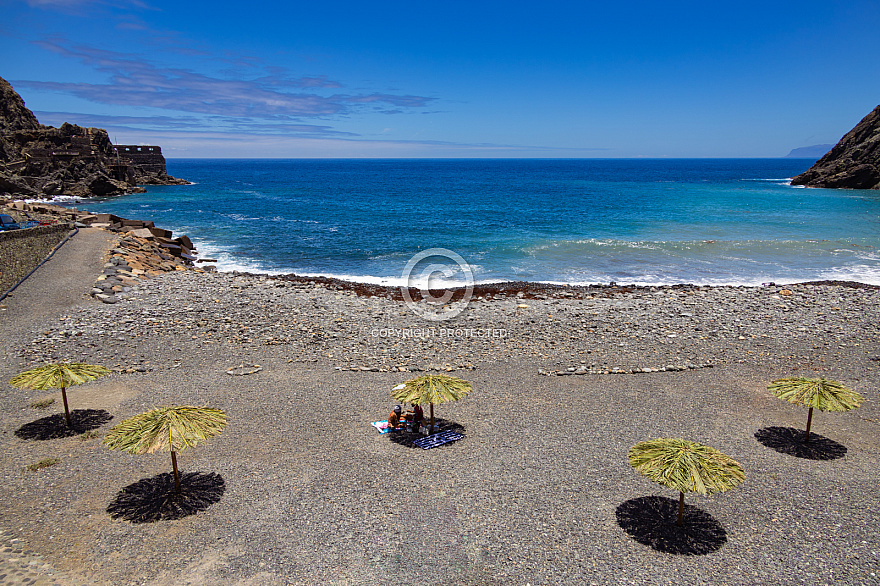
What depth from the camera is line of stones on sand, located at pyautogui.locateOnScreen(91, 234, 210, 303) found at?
21672 millimetres

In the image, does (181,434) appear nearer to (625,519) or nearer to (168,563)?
(168,563)

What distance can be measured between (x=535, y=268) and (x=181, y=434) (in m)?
26.5

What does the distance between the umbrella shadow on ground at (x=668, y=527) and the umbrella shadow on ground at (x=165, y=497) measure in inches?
297

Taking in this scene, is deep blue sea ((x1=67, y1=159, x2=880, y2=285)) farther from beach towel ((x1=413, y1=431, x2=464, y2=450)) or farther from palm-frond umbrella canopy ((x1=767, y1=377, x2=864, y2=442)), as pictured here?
palm-frond umbrella canopy ((x1=767, y1=377, x2=864, y2=442))

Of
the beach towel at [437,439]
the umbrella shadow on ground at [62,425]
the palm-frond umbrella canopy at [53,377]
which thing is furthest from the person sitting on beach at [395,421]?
the umbrella shadow on ground at [62,425]

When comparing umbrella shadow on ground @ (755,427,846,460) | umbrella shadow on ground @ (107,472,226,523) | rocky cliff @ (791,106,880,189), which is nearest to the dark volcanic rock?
umbrella shadow on ground @ (107,472,226,523)

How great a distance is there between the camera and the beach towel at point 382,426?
11.9 meters

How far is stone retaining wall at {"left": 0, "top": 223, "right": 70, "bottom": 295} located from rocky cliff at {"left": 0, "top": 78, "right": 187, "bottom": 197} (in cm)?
4269

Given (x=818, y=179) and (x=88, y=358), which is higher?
(x=818, y=179)

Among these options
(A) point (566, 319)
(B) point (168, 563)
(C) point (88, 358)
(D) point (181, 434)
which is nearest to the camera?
(B) point (168, 563)

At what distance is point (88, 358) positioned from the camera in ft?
51.0

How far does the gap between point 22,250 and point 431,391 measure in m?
24.2

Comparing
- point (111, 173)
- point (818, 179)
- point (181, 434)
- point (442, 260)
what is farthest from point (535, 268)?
point (818, 179)

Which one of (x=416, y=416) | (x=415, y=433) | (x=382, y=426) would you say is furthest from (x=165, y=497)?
(x=416, y=416)
